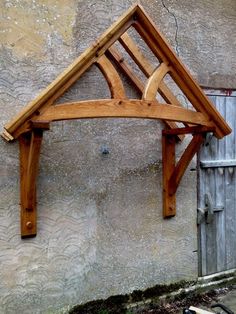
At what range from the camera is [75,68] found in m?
2.91

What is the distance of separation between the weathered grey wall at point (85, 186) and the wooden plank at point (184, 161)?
17cm

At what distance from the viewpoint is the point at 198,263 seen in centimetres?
453

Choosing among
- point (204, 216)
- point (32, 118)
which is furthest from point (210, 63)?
point (32, 118)

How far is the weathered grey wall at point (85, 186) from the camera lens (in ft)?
11.1

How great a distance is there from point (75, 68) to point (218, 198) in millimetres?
2671

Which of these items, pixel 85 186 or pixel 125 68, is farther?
pixel 125 68

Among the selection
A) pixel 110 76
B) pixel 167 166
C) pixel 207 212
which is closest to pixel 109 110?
pixel 110 76

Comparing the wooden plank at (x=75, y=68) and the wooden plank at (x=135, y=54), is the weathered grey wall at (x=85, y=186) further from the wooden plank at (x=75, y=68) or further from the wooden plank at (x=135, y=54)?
the wooden plank at (x=75, y=68)

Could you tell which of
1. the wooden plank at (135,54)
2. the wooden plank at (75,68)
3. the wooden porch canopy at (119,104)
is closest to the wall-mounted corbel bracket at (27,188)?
the wooden porch canopy at (119,104)

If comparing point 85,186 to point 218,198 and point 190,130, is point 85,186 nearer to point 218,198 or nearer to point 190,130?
point 190,130

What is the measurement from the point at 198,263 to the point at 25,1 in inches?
133

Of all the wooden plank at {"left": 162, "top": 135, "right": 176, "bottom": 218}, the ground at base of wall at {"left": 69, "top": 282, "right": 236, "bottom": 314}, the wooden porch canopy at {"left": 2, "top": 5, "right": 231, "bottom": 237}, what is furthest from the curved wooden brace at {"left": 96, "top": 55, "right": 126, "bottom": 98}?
the ground at base of wall at {"left": 69, "top": 282, "right": 236, "bottom": 314}

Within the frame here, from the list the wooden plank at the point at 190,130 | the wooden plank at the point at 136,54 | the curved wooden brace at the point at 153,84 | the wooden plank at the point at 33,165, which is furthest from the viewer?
the wooden plank at the point at 136,54

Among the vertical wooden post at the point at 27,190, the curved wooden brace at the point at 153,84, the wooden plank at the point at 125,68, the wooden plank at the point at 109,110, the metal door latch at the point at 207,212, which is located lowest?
the metal door latch at the point at 207,212
